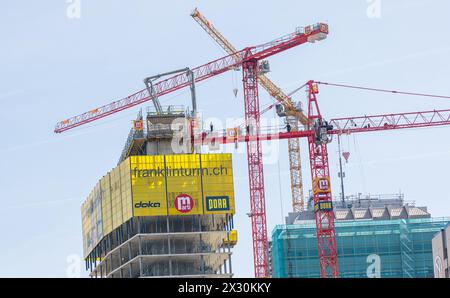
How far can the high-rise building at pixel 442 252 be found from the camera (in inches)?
6009

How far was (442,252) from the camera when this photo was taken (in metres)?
158

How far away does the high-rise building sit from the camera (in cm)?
15262
